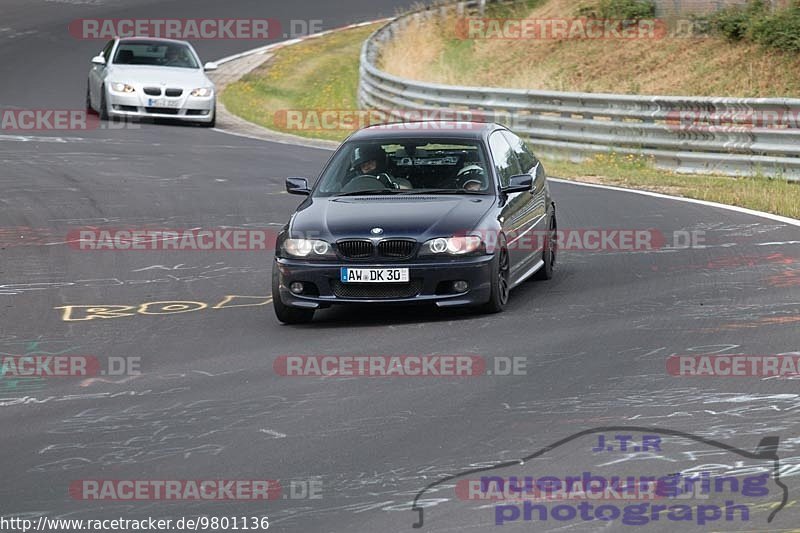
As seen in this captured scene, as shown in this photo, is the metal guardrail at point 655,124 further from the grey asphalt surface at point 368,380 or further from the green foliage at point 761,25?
the green foliage at point 761,25

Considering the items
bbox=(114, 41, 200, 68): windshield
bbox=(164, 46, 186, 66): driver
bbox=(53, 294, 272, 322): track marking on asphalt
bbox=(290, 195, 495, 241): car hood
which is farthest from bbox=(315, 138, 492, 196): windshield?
bbox=(164, 46, 186, 66): driver

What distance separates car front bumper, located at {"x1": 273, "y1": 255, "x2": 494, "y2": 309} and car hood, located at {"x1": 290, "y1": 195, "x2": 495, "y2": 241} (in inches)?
9.1

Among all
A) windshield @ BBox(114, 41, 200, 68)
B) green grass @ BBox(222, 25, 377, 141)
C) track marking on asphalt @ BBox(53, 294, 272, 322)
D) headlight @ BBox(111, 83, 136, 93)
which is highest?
track marking on asphalt @ BBox(53, 294, 272, 322)

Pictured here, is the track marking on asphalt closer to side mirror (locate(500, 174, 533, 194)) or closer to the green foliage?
side mirror (locate(500, 174, 533, 194))

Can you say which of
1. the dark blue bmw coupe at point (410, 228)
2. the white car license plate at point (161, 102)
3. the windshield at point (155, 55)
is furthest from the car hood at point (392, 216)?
the windshield at point (155, 55)

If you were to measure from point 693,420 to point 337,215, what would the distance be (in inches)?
172

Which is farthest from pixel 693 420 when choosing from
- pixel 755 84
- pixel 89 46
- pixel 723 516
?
pixel 89 46

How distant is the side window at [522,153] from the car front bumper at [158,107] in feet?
48.6

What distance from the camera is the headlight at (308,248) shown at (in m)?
11.4

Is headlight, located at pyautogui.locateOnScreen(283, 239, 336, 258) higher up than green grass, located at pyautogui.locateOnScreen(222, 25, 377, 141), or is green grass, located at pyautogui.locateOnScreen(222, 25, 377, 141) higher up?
headlight, located at pyautogui.locateOnScreen(283, 239, 336, 258)

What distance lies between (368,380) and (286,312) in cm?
224

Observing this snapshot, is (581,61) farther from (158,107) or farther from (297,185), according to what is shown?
(297,185)

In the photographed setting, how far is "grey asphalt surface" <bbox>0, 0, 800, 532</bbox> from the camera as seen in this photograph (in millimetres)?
7082

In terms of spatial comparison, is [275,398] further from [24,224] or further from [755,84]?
[755,84]
